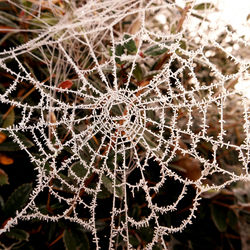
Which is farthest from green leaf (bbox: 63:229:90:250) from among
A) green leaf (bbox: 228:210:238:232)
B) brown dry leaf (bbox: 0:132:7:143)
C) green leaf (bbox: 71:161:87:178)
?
green leaf (bbox: 228:210:238:232)

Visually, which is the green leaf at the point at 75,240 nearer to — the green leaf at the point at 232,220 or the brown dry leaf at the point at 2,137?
the brown dry leaf at the point at 2,137

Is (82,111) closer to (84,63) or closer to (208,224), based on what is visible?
(84,63)

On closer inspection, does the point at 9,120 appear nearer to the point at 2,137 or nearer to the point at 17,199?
the point at 2,137

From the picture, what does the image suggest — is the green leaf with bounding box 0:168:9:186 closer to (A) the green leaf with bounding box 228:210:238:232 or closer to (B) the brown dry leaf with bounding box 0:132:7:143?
(B) the brown dry leaf with bounding box 0:132:7:143

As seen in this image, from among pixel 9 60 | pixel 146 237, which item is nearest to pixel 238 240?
pixel 146 237

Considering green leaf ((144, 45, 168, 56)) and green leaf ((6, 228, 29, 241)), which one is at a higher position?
green leaf ((144, 45, 168, 56))

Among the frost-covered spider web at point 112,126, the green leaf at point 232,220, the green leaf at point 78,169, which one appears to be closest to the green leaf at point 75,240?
the frost-covered spider web at point 112,126
